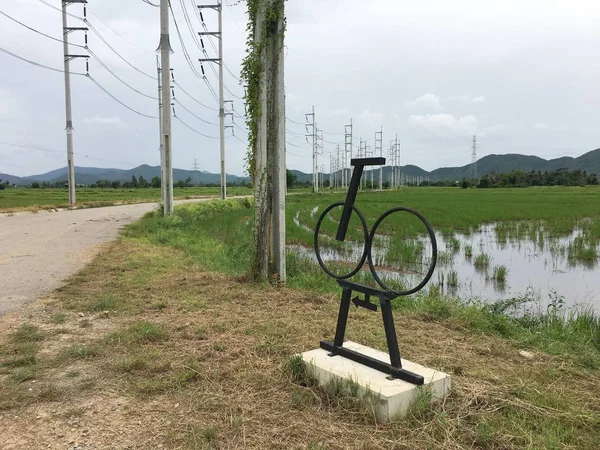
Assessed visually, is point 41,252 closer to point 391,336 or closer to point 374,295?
point 374,295

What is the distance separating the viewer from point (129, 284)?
7.04 m

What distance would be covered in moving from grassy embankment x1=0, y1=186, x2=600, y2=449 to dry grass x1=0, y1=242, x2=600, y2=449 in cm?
1

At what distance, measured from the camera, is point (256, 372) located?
372cm

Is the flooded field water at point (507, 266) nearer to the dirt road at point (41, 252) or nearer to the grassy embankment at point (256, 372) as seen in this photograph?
Result: the grassy embankment at point (256, 372)

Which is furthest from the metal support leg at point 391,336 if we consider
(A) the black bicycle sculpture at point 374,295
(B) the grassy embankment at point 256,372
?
(B) the grassy embankment at point 256,372

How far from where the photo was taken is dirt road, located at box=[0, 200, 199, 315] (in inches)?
269

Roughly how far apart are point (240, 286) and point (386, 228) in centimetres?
1200

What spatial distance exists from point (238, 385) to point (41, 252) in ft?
28.8

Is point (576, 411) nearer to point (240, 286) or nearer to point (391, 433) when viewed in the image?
point (391, 433)

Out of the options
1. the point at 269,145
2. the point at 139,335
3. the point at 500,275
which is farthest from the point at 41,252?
the point at 500,275

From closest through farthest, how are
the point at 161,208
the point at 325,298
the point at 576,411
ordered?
the point at 576,411 < the point at 325,298 < the point at 161,208

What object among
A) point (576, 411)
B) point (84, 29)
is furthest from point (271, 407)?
point (84, 29)

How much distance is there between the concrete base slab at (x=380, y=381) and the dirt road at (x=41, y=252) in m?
4.26

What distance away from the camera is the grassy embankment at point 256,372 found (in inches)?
111
